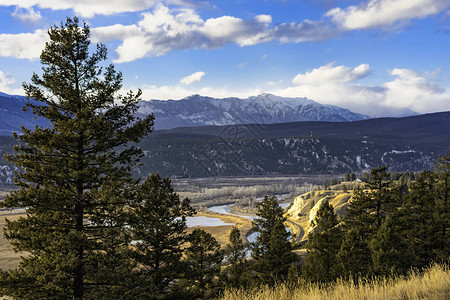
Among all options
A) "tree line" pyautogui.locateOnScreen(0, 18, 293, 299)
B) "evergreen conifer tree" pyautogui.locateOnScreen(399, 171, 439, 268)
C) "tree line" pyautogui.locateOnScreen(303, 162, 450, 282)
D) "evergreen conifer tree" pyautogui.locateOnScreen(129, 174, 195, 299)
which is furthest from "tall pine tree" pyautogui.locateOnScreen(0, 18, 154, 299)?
"evergreen conifer tree" pyautogui.locateOnScreen(399, 171, 439, 268)

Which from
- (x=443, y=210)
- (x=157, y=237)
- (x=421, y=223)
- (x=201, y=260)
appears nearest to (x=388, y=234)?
(x=421, y=223)

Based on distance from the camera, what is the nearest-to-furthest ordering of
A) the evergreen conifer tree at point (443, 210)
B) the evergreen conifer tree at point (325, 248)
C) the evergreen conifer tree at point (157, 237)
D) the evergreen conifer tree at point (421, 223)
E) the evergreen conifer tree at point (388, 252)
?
the evergreen conifer tree at point (157, 237)
the evergreen conifer tree at point (388, 252)
the evergreen conifer tree at point (443, 210)
the evergreen conifer tree at point (421, 223)
the evergreen conifer tree at point (325, 248)

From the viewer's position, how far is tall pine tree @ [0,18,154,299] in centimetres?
1448

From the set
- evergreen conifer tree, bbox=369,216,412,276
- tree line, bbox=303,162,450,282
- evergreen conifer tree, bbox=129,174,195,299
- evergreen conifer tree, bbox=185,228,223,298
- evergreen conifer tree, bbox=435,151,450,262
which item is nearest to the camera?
evergreen conifer tree, bbox=129,174,195,299

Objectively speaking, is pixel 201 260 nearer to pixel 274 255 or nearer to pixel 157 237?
pixel 274 255

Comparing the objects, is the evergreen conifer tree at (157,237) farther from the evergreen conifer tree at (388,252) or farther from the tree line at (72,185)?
the evergreen conifer tree at (388,252)

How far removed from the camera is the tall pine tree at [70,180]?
1448 centimetres

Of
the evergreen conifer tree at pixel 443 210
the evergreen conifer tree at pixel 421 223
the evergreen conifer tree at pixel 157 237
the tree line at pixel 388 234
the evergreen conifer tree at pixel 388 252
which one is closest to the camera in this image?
the evergreen conifer tree at pixel 157 237

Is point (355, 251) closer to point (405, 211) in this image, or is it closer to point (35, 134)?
point (405, 211)

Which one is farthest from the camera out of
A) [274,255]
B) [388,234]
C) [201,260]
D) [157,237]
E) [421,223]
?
[274,255]

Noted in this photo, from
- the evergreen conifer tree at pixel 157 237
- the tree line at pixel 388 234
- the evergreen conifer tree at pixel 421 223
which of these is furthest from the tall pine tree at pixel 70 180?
the evergreen conifer tree at pixel 421 223

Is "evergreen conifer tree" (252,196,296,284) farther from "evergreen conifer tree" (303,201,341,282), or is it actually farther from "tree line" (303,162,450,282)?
"tree line" (303,162,450,282)

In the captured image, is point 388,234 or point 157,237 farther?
point 388,234

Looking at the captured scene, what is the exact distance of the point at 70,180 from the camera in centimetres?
1608
